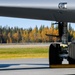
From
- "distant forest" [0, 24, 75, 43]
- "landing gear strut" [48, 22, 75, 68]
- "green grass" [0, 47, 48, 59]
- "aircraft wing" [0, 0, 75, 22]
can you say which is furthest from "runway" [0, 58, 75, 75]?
"distant forest" [0, 24, 75, 43]

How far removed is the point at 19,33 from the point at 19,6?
539ft

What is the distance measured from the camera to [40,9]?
1213cm

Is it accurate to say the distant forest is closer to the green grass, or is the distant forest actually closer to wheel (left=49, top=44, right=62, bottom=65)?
the green grass

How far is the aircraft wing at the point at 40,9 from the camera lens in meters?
11.7

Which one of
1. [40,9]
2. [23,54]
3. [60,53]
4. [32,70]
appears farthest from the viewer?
[23,54]

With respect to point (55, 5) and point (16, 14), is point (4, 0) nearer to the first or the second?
point (16, 14)

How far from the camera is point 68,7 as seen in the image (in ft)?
37.8

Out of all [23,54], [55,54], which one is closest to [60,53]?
[55,54]

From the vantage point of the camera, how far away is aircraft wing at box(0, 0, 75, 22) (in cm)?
1168

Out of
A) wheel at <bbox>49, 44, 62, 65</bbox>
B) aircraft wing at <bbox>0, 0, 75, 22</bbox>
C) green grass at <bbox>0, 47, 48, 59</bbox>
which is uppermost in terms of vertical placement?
aircraft wing at <bbox>0, 0, 75, 22</bbox>

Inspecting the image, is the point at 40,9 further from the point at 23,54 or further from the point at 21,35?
the point at 21,35

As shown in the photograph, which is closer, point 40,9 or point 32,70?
point 40,9

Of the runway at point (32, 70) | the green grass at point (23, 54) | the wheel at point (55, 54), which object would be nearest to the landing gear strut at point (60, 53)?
the wheel at point (55, 54)

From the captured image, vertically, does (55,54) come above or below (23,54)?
above
